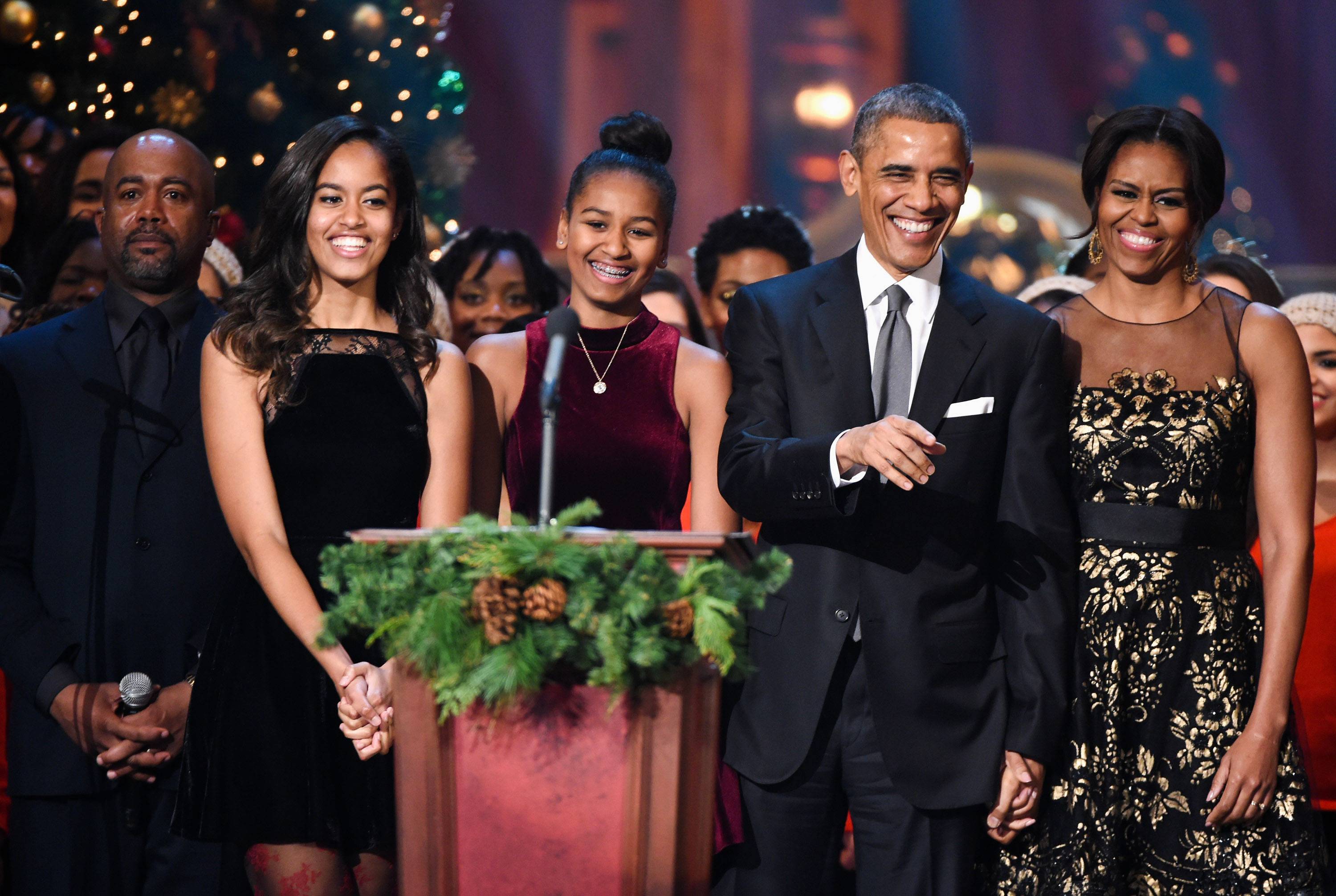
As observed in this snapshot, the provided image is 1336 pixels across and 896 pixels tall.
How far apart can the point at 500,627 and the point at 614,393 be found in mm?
1344

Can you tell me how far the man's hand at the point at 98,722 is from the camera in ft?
9.68

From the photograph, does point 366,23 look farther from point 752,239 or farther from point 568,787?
point 568,787

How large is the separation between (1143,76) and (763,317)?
269 inches

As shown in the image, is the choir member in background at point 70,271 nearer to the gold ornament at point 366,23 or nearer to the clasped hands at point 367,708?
the clasped hands at point 367,708

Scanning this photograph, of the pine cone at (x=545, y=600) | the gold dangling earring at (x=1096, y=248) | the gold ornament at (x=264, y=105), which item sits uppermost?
the gold ornament at (x=264, y=105)

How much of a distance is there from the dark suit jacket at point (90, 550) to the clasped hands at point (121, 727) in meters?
0.06

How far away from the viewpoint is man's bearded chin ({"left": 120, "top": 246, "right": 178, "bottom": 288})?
10.6 ft

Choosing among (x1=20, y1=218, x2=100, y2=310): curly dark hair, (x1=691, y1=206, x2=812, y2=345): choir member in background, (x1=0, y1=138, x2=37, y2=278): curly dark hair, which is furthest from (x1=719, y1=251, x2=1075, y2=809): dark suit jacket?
(x1=0, y1=138, x2=37, y2=278): curly dark hair

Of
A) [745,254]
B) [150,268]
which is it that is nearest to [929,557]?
[150,268]

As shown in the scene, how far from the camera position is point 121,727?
2951 mm

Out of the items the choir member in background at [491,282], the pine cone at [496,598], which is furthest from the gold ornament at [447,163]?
the pine cone at [496,598]

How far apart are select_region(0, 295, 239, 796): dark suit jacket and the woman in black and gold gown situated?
178 centimetres

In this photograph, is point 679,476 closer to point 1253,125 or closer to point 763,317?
point 763,317

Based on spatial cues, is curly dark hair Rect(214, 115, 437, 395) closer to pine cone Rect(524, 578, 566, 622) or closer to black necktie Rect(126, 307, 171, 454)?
black necktie Rect(126, 307, 171, 454)
